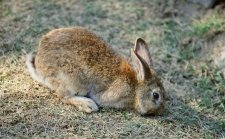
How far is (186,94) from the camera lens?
21.4 feet

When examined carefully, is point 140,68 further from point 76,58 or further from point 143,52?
point 76,58

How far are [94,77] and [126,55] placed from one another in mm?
1331

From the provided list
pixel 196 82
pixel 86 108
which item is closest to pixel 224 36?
pixel 196 82

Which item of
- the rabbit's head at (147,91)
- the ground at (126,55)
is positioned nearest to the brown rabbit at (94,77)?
the rabbit's head at (147,91)

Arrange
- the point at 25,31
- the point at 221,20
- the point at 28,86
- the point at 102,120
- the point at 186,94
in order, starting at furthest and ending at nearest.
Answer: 1. the point at 221,20
2. the point at 25,31
3. the point at 186,94
4. the point at 28,86
5. the point at 102,120

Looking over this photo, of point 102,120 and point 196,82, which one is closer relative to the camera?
point 102,120

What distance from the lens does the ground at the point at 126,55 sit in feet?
Answer: 17.9

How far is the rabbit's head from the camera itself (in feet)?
18.9

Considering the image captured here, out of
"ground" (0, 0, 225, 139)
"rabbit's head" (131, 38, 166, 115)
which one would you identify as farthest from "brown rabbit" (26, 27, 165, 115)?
"ground" (0, 0, 225, 139)

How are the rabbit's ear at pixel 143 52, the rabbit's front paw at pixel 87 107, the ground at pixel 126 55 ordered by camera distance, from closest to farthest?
1. the ground at pixel 126 55
2. the rabbit's front paw at pixel 87 107
3. the rabbit's ear at pixel 143 52

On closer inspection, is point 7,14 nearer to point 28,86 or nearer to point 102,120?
point 28,86

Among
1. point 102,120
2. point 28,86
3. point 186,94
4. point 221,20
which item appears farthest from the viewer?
point 221,20

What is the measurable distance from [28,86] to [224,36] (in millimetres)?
2858

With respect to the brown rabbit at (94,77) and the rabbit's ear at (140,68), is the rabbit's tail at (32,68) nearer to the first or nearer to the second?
the brown rabbit at (94,77)
